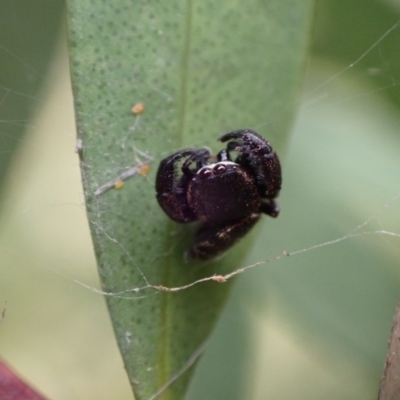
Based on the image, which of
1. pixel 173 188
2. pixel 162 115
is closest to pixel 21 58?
pixel 162 115

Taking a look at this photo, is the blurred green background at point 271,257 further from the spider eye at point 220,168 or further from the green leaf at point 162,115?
the spider eye at point 220,168

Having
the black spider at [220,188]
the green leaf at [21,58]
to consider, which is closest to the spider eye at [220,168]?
the black spider at [220,188]

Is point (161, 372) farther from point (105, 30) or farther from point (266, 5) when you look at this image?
point (266, 5)

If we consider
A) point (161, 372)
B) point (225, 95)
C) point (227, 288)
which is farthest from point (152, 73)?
point (161, 372)

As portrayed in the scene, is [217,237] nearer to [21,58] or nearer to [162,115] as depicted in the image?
[162,115]

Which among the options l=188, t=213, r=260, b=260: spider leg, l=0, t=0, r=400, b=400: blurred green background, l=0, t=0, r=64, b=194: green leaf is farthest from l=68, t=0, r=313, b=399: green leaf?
l=0, t=0, r=400, b=400: blurred green background
